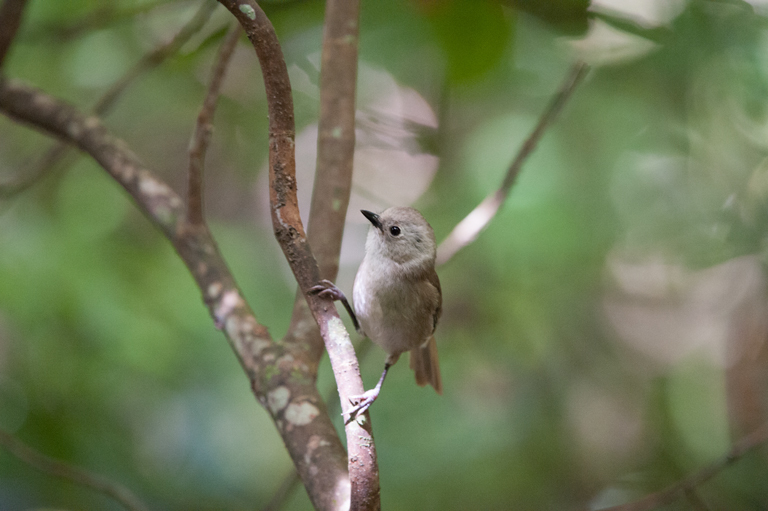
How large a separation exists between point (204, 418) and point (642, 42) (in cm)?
275

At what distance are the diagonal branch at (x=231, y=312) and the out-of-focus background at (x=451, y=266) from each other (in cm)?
67

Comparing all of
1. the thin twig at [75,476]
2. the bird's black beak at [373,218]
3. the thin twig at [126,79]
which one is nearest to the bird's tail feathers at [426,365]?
the bird's black beak at [373,218]

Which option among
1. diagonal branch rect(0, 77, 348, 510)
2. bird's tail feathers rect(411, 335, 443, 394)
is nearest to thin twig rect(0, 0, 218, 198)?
diagonal branch rect(0, 77, 348, 510)

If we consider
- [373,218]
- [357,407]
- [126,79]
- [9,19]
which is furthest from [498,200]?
[9,19]

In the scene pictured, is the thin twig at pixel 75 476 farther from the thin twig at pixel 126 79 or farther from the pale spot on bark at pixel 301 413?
the thin twig at pixel 126 79

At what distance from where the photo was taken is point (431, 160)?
11.2 feet

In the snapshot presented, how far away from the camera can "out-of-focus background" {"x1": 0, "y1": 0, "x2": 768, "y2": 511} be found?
282 centimetres

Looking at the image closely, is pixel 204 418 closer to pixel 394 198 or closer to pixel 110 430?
pixel 110 430

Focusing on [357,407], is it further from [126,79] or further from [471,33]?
[126,79]

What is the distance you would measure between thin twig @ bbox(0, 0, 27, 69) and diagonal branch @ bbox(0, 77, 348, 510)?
0.16 m

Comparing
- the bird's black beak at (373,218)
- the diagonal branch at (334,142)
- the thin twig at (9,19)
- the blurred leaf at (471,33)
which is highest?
the thin twig at (9,19)

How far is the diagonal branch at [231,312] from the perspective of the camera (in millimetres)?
1345

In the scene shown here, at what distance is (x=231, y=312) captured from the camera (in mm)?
1737

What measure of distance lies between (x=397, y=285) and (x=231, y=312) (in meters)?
0.49
